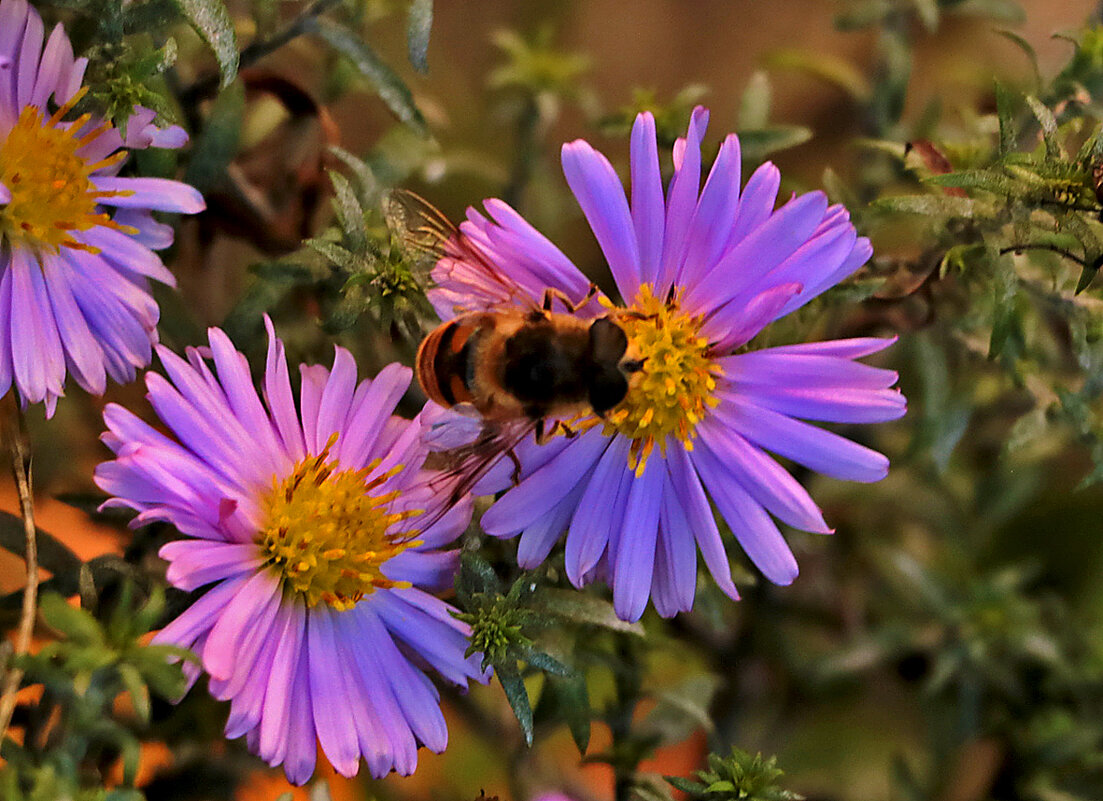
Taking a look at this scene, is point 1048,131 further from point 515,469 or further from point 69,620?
point 69,620

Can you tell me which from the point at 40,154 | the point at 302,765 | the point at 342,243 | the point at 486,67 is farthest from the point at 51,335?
the point at 486,67

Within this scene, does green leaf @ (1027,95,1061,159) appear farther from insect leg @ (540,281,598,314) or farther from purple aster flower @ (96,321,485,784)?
purple aster flower @ (96,321,485,784)

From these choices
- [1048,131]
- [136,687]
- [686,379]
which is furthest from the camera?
[686,379]

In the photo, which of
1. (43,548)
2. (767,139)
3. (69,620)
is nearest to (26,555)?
(43,548)

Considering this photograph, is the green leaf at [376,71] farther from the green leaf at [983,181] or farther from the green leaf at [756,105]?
the green leaf at [983,181]

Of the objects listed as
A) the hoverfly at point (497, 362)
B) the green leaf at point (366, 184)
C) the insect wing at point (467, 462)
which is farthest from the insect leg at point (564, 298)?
the green leaf at point (366, 184)

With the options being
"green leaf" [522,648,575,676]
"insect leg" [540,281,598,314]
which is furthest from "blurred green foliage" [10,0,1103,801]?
"insect leg" [540,281,598,314]
